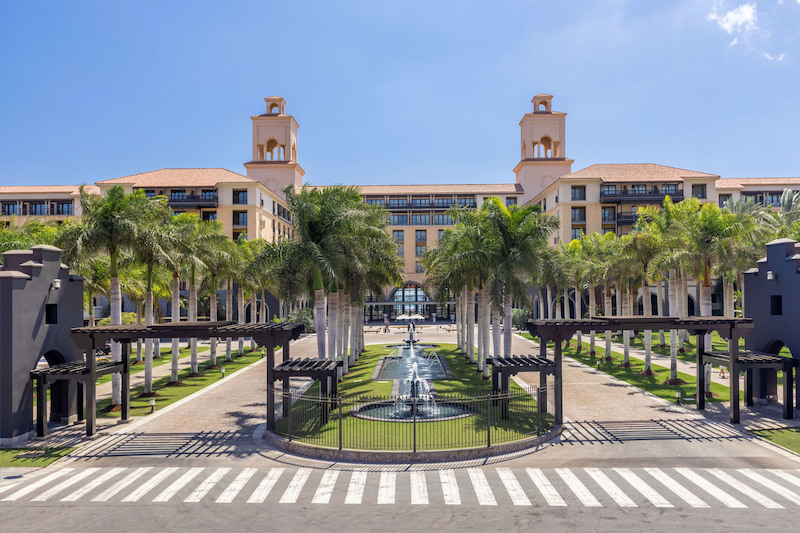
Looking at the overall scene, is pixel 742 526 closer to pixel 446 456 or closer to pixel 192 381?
pixel 446 456

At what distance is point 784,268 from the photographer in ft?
72.7

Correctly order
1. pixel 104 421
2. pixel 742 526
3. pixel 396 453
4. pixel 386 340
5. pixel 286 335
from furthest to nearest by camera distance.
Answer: pixel 386 340 < pixel 104 421 < pixel 286 335 < pixel 396 453 < pixel 742 526

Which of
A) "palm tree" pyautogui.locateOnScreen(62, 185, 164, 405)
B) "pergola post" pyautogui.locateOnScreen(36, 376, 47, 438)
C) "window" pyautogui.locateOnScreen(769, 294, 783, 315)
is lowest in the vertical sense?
"pergola post" pyautogui.locateOnScreen(36, 376, 47, 438)

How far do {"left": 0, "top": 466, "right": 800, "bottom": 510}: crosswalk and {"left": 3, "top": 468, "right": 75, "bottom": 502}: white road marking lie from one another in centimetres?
3

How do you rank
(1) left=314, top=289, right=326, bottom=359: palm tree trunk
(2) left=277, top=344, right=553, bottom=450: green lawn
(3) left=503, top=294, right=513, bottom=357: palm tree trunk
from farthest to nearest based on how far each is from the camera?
1. (3) left=503, top=294, right=513, bottom=357: palm tree trunk
2. (1) left=314, top=289, right=326, bottom=359: palm tree trunk
3. (2) left=277, top=344, right=553, bottom=450: green lawn

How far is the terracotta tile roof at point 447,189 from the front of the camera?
86.2 m

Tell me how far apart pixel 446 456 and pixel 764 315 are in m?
16.1

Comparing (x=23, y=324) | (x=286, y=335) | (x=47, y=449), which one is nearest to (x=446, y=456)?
(x=286, y=335)

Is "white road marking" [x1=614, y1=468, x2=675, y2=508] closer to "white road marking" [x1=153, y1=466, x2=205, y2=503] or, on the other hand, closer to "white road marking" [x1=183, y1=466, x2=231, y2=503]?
"white road marking" [x1=183, y1=466, x2=231, y2=503]

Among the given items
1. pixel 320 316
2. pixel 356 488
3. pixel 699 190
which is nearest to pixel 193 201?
pixel 320 316

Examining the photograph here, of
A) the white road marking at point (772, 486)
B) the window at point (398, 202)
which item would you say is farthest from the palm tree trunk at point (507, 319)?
the window at point (398, 202)

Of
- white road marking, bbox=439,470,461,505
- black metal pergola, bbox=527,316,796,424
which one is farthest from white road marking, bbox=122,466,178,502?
black metal pergola, bbox=527,316,796,424

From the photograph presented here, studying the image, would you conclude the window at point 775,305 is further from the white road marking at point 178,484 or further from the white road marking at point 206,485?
the white road marking at point 178,484

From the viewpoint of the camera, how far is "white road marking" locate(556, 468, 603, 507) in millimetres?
12695
